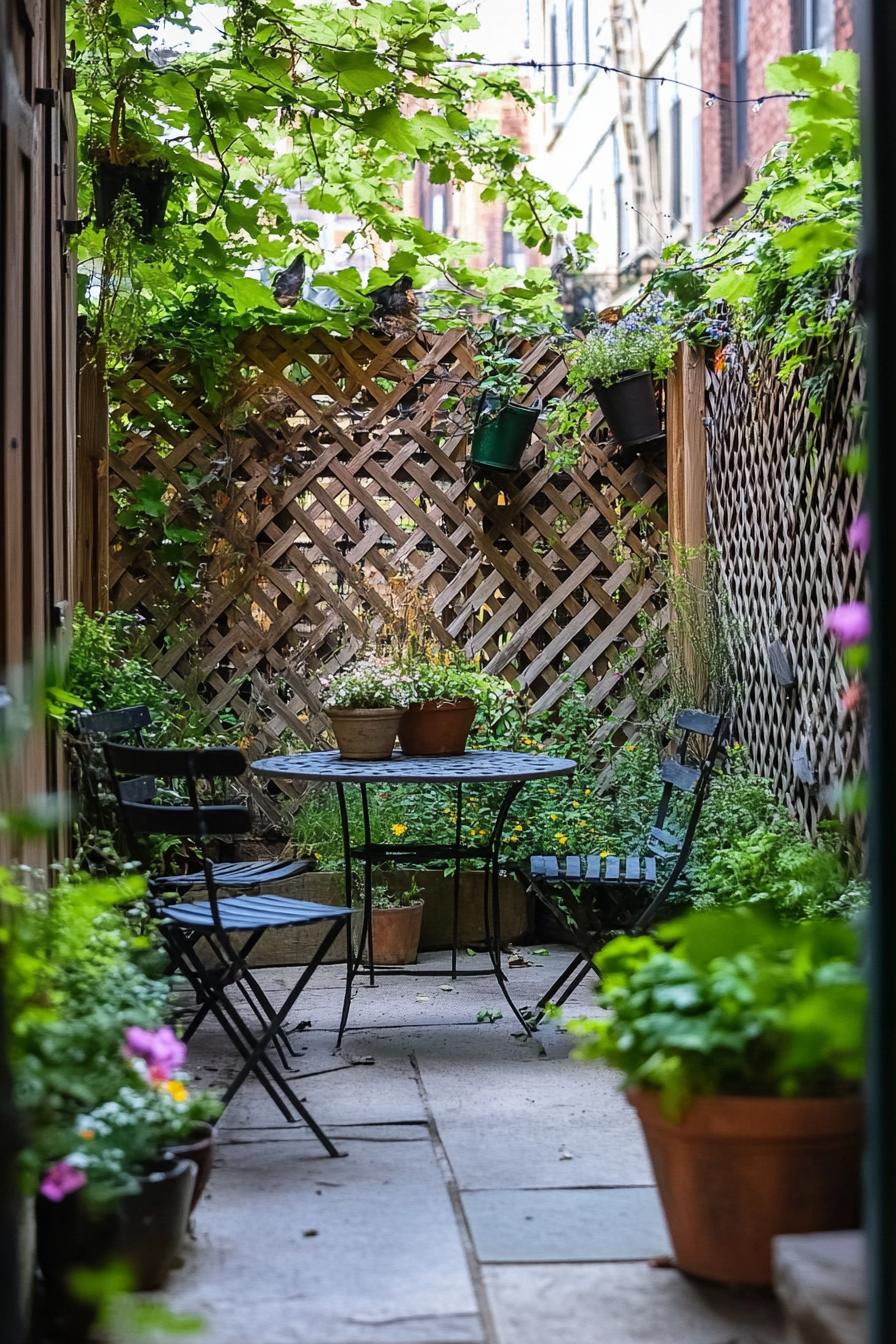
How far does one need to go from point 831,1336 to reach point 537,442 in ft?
14.0

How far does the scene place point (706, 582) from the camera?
17.5 ft

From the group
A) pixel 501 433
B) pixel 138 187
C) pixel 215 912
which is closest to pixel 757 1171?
pixel 215 912

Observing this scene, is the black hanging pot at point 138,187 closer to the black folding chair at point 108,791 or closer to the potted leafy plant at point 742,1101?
the black folding chair at point 108,791

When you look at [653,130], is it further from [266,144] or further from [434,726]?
[434,726]

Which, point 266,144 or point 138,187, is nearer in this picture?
point 138,187

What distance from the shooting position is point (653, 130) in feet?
37.6

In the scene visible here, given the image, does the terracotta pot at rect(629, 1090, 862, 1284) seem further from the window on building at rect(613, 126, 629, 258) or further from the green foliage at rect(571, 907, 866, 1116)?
the window on building at rect(613, 126, 629, 258)

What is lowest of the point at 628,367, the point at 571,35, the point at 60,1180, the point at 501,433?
the point at 60,1180

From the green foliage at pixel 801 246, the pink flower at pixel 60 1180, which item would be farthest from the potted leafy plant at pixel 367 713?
the pink flower at pixel 60 1180

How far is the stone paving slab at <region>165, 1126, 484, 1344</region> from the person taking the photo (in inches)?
81.5

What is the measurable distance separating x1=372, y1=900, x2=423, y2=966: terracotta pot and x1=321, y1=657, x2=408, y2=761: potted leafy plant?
96 centimetres

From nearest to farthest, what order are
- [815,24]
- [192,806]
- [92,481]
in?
[192,806], [92,481], [815,24]

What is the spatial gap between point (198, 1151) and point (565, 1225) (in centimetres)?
66

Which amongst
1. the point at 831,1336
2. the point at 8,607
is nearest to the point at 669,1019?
the point at 831,1336
